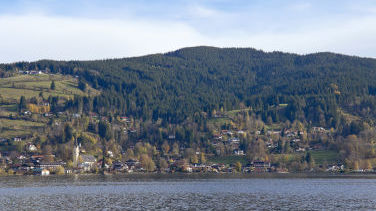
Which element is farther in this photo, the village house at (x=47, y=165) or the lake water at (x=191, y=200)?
the village house at (x=47, y=165)

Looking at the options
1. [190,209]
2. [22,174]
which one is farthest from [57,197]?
[22,174]

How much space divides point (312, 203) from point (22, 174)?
129623 mm

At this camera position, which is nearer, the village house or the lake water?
the lake water

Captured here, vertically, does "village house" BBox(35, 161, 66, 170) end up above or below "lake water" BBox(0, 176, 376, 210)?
above

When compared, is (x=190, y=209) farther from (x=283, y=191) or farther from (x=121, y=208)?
(x=283, y=191)

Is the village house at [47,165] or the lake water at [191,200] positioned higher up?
the village house at [47,165]

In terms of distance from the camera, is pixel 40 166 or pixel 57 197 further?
pixel 40 166

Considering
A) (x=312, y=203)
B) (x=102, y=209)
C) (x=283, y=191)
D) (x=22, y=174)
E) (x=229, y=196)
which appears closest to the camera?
(x=102, y=209)

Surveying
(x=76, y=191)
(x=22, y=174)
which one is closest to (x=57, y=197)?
(x=76, y=191)

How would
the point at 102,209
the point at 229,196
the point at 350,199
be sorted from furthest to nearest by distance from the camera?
the point at 229,196 → the point at 350,199 → the point at 102,209

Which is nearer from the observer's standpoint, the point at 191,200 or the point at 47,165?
the point at 191,200

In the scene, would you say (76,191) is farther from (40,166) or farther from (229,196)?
(40,166)

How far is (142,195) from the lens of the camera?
98.4 metres

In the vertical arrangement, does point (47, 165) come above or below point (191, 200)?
above
